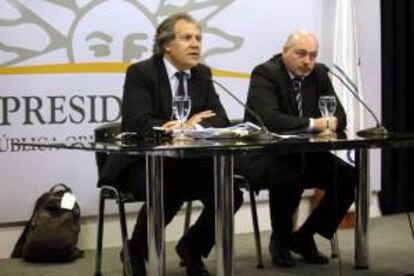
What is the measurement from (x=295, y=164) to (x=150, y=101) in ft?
2.79

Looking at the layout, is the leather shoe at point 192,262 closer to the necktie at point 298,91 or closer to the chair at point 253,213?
the chair at point 253,213

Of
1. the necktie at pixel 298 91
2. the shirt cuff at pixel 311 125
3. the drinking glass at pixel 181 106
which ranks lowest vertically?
the shirt cuff at pixel 311 125

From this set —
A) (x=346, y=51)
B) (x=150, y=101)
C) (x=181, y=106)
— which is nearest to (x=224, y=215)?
(x=181, y=106)

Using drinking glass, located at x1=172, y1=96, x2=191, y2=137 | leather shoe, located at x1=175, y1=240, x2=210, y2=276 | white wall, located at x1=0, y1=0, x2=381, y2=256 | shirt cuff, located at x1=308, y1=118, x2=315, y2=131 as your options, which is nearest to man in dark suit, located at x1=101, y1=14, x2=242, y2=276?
leather shoe, located at x1=175, y1=240, x2=210, y2=276

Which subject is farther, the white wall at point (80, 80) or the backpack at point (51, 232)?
the white wall at point (80, 80)

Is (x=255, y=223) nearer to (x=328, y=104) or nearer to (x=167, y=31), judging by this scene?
(x=328, y=104)

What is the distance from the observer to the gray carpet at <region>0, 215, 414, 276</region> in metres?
3.90

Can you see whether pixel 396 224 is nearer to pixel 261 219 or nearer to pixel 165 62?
pixel 261 219

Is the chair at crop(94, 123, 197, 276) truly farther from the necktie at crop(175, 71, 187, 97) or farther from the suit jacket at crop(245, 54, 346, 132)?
the suit jacket at crop(245, 54, 346, 132)

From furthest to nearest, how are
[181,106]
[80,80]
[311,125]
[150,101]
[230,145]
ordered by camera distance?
[80,80], [311,125], [150,101], [181,106], [230,145]

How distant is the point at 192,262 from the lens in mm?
3713

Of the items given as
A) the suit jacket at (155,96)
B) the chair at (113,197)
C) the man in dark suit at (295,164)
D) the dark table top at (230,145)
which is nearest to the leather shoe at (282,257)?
the man in dark suit at (295,164)

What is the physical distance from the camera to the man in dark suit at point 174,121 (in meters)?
3.47

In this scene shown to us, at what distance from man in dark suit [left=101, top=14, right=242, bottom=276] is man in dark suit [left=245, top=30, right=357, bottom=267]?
0.95 feet
